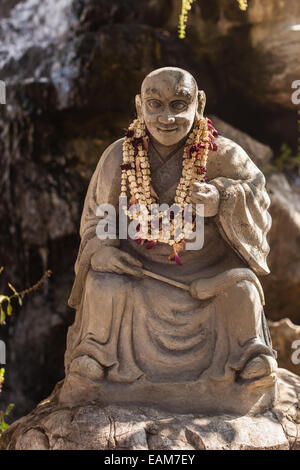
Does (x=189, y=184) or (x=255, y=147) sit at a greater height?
(x=255, y=147)

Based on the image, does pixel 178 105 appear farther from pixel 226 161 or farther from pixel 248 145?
pixel 248 145

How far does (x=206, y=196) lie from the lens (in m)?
4.10

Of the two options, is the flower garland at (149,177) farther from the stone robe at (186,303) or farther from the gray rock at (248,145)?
the gray rock at (248,145)

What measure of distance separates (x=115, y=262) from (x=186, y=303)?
58 centimetres

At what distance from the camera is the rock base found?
3.64 metres

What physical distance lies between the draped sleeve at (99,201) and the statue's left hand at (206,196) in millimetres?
619

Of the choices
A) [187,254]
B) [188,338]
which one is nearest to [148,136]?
[187,254]

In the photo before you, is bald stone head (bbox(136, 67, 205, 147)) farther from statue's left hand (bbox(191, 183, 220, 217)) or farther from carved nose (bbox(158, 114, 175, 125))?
statue's left hand (bbox(191, 183, 220, 217))

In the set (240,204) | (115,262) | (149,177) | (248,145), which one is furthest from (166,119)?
(248,145)

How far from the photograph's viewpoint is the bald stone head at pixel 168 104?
13.4ft
